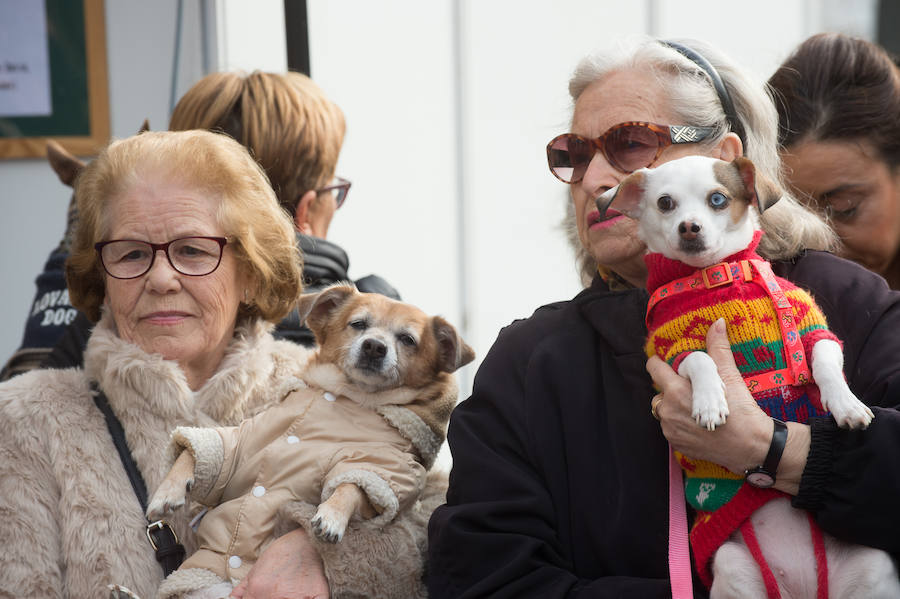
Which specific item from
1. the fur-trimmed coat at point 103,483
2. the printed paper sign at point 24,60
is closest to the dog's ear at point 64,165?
the printed paper sign at point 24,60

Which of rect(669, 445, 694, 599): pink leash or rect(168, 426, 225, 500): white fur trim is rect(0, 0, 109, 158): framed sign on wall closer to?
rect(168, 426, 225, 500): white fur trim

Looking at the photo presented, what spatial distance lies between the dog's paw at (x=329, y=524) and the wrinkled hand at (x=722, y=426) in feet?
2.11

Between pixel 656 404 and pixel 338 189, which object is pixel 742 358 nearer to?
pixel 656 404

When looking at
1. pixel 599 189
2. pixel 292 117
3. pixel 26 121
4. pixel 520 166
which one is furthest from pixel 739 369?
pixel 26 121

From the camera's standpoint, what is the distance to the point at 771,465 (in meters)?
1.52

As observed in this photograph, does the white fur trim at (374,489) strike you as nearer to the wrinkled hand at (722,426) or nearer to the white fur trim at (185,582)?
the white fur trim at (185,582)

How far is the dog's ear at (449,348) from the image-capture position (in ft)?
7.28

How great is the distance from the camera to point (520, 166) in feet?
14.4

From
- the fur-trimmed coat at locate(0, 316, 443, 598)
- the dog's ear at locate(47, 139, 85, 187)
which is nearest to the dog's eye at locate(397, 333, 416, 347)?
the fur-trimmed coat at locate(0, 316, 443, 598)

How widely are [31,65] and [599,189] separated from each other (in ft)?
10.2

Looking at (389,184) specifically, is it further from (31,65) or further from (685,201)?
(685,201)

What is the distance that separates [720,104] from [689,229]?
0.53 meters

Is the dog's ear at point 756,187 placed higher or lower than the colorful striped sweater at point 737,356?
higher

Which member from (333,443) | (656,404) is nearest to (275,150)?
(333,443)
